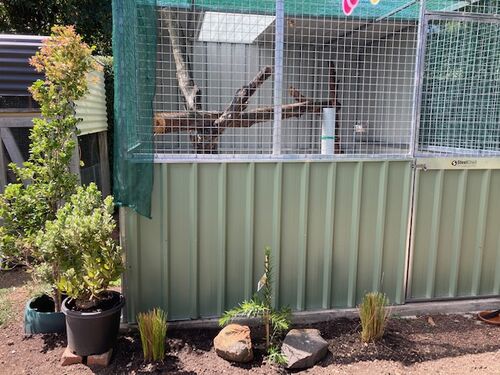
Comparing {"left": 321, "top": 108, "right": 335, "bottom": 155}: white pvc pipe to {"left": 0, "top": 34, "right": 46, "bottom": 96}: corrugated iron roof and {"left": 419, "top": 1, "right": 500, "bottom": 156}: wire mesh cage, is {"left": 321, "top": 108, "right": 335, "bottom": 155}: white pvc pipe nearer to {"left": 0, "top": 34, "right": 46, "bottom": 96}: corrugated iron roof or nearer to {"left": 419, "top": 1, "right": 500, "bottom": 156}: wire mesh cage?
{"left": 419, "top": 1, "right": 500, "bottom": 156}: wire mesh cage

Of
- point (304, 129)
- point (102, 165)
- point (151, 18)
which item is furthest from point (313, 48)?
point (102, 165)

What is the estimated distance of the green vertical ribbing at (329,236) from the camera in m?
3.52

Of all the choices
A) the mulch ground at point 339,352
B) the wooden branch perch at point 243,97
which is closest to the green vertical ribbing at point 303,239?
the mulch ground at point 339,352

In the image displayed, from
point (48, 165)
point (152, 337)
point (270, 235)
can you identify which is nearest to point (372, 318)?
point (270, 235)

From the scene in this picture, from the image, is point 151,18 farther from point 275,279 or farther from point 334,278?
point 334,278

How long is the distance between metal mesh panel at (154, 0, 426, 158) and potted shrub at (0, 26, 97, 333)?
0.63 metres

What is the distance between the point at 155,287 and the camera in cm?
335

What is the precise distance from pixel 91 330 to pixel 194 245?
0.93m

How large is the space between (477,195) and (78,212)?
325 centimetres

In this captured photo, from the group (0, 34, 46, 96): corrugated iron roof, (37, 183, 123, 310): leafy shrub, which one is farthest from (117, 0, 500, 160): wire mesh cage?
(0, 34, 46, 96): corrugated iron roof

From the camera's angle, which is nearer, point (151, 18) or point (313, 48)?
point (151, 18)

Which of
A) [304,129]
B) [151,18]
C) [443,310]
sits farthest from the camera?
[304,129]

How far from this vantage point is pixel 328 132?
12.8 feet

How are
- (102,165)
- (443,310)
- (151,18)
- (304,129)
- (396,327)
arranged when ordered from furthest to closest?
(102,165) < (304,129) < (443,310) < (396,327) < (151,18)
